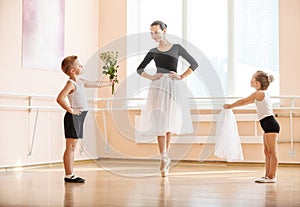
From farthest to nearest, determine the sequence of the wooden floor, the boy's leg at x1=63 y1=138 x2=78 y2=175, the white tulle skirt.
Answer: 1. the white tulle skirt
2. the boy's leg at x1=63 y1=138 x2=78 y2=175
3. the wooden floor

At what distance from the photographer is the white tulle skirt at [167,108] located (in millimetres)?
3611

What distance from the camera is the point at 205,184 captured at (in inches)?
126

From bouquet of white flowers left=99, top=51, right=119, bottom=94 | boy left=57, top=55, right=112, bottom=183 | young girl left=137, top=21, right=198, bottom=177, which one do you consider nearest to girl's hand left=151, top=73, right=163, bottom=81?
young girl left=137, top=21, right=198, bottom=177

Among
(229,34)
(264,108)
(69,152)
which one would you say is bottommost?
(69,152)

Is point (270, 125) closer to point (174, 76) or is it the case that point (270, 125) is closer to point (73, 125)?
point (174, 76)

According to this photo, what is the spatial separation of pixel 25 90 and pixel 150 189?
212 centimetres

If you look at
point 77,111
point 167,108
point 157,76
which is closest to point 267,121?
point 167,108

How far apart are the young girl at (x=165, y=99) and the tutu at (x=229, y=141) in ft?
2.26

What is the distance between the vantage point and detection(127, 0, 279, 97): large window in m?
5.08

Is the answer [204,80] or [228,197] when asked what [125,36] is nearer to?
[204,80]

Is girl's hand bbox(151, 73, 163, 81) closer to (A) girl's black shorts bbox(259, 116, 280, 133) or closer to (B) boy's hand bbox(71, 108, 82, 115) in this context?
(B) boy's hand bbox(71, 108, 82, 115)

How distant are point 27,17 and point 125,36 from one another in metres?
1.36

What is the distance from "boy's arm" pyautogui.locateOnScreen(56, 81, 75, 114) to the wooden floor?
1.69ft

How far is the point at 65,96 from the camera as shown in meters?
3.17
